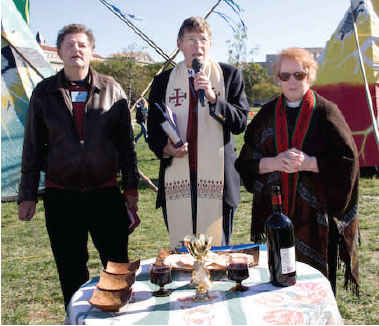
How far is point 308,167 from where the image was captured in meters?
2.29

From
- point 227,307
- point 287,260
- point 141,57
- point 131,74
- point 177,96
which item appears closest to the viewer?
point 227,307

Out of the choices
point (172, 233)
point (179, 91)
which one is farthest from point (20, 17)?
point (172, 233)

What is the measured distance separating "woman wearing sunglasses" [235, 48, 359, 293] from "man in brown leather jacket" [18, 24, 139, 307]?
0.85 meters

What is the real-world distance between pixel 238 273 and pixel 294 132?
989 millimetres

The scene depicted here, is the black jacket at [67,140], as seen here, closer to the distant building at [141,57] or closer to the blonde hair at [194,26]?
the blonde hair at [194,26]

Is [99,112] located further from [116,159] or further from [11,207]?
[11,207]

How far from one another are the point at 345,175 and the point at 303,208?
29 centimetres

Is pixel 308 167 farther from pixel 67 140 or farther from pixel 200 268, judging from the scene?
pixel 67 140

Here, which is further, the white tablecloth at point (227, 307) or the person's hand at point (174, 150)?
the person's hand at point (174, 150)

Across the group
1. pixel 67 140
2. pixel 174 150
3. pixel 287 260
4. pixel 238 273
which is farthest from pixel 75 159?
pixel 287 260

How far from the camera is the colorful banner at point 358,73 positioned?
24.8ft

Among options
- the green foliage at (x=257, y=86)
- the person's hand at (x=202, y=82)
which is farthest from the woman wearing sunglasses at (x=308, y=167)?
the green foliage at (x=257, y=86)

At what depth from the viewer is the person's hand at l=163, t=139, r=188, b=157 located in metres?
2.68

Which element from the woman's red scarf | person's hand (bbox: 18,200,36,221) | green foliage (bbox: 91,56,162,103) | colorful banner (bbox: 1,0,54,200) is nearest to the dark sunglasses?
the woman's red scarf
